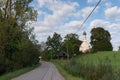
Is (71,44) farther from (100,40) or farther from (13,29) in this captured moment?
(13,29)

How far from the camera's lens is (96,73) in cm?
2162

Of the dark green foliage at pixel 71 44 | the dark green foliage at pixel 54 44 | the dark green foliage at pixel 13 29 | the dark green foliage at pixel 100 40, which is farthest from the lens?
the dark green foliage at pixel 54 44

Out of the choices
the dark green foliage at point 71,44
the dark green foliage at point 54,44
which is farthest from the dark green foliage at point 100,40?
the dark green foliage at point 54,44

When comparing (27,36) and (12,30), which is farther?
(27,36)

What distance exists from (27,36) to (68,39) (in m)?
82.8

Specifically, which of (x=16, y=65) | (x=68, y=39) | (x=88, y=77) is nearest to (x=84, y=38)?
(x=68, y=39)

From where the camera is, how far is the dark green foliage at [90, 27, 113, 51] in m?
129

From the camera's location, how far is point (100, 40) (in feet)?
424

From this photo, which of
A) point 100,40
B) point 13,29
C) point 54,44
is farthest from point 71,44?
point 13,29

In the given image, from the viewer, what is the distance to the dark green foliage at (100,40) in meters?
129

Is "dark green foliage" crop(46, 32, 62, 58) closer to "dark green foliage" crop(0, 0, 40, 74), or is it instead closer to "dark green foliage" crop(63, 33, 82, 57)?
"dark green foliage" crop(63, 33, 82, 57)

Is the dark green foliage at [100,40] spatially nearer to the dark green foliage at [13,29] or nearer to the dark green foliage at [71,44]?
the dark green foliage at [71,44]

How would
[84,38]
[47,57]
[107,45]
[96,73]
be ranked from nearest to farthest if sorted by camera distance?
1. [96,73]
2. [107,45]
3. [84,38]
4. [47,57]

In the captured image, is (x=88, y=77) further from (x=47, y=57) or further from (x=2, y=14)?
(x=47, y=57)
